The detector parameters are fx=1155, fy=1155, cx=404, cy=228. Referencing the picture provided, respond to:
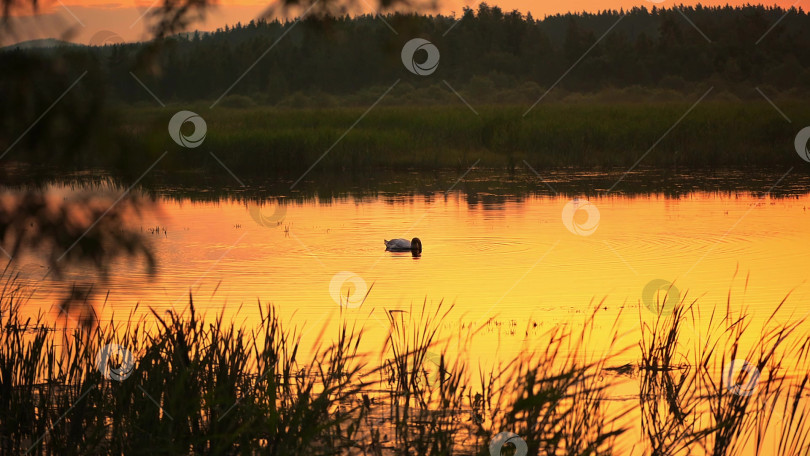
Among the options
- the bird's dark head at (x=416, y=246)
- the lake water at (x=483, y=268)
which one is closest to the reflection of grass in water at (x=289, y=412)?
the lake water at (x=483, y=268)

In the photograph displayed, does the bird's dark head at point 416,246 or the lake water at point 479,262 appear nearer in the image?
the lake water at point 479,262

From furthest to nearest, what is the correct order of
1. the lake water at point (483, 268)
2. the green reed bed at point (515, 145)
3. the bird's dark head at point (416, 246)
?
1. the green reed bed at point (515, 145)
2. the bird's dark head at point (416, 246)
3. the lake water at point (483, 268)

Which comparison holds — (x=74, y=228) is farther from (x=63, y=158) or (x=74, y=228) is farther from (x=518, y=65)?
(x=518, y=65)

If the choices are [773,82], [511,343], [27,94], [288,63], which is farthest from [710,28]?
[27,94]

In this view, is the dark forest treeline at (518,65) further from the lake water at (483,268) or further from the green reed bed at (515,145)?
the lake water at (483,268)

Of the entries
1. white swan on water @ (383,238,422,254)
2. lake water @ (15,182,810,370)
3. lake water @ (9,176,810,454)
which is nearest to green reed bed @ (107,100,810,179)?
lake water @ (9,176,810,454)

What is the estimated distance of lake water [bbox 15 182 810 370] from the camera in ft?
32.0

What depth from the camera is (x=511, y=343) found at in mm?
8398

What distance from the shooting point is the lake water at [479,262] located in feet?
32.0

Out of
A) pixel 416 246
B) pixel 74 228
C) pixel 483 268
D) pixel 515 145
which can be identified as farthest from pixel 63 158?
pixel 515 145

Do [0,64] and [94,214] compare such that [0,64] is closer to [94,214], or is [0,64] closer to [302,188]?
[94,214]

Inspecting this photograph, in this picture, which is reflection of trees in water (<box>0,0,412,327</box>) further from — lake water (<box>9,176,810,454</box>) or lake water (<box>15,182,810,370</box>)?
lake water (<box>15,182,810,370</box>)

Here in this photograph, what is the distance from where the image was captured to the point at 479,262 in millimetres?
12938

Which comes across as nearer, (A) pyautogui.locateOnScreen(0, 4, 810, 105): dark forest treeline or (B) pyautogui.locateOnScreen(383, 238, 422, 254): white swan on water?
(B) pyautogui.locateOnScreen(383, 238, 422, 254): white swan on water
